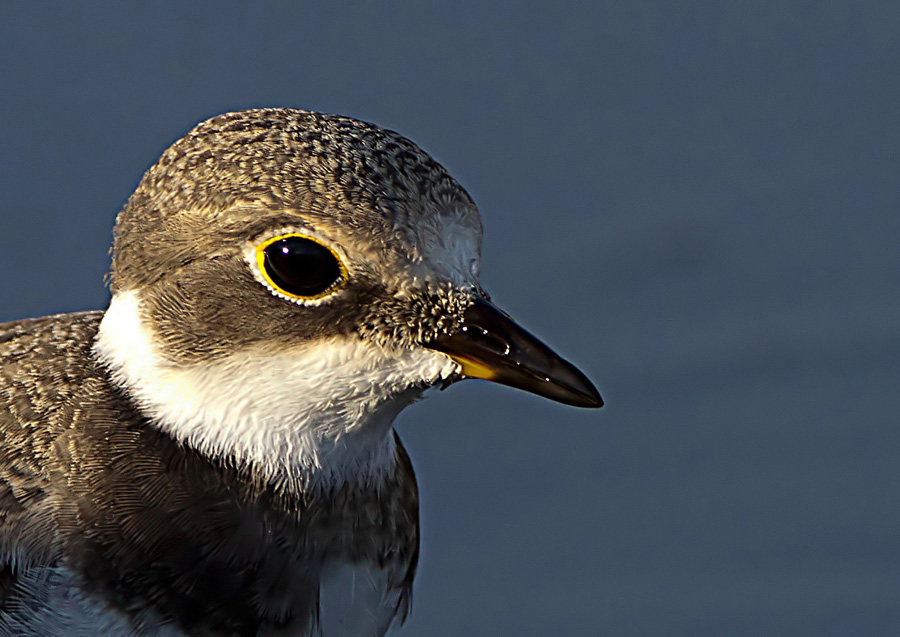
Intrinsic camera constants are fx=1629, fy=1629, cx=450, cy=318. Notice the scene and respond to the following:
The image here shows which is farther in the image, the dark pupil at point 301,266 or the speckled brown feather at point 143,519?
the speckled brown feather at point 143,519

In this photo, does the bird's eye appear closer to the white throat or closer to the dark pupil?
the dark pupil

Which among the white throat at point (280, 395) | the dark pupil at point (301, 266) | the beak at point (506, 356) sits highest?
the dark pupil at point (301, 266)

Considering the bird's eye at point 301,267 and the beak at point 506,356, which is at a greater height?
the bird's eye at point 301,267

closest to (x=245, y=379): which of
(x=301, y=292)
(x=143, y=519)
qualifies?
(x=301, y=292)

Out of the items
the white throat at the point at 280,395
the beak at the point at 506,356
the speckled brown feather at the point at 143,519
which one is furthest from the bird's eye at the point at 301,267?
the speckled brown feather at the point at 143,519

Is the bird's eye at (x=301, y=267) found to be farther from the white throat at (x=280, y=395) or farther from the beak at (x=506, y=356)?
the beak at (x=506, y=356)

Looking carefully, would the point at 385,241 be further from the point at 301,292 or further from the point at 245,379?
the point at 245,379

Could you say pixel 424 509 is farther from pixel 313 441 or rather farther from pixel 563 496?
pixel 313 441

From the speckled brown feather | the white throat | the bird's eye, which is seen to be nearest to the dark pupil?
the bird's eye
